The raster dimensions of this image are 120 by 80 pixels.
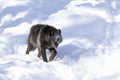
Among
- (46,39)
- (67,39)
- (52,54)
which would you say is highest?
(46,39)

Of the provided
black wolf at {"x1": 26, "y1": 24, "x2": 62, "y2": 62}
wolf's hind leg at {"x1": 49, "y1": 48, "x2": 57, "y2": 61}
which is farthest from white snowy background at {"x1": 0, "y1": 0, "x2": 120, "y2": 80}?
black wolf at {"x1": 26, "y1": 24, "x2": 62, "y2": 62}

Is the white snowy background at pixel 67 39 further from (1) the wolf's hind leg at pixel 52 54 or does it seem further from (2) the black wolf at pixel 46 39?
(2) the black wolf at pixel 46 39

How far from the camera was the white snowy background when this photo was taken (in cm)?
922

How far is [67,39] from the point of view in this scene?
12164 millimetres

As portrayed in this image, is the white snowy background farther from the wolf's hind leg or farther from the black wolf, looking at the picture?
the black wolf

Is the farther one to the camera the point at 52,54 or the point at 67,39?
the point at 67,39

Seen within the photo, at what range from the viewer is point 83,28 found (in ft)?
42.4

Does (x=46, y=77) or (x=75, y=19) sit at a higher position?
(x=46, y=77)

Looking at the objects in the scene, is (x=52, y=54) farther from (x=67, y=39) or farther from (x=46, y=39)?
(x=67, y=39)

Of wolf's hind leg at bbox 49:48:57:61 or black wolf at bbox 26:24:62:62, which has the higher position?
black wolf at bbox 26:24:62:62

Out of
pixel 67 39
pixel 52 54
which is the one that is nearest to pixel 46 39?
pixel 52 54

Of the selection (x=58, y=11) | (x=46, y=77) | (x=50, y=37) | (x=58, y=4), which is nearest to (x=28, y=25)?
(x=58, y=11)

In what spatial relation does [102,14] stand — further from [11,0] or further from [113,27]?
[11,0]

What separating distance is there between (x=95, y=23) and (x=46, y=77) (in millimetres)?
4518
